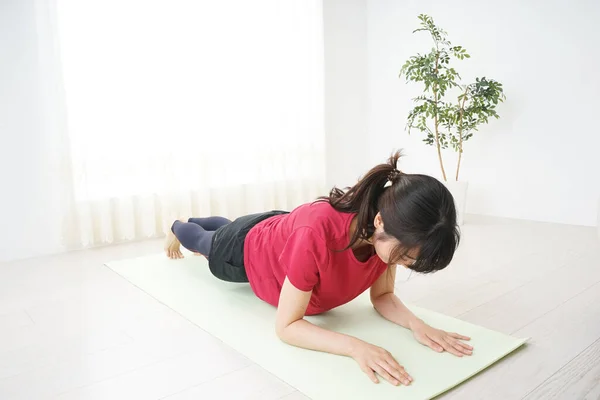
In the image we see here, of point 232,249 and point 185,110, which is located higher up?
point 185,110

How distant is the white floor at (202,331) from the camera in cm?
134

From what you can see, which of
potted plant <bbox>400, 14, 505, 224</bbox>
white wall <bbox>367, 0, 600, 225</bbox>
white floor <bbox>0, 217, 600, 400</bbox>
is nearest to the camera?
white floor <bbox>0, 217, 600, 400</bbox>

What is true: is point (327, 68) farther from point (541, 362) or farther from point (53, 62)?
point (541, 362)

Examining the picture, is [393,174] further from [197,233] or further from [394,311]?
[197,233]

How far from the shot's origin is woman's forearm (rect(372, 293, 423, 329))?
1.63 metres

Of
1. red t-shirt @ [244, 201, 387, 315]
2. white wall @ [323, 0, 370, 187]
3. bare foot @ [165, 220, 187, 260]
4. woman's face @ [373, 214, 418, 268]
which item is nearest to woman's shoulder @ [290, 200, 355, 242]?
red t-shirt @ [244, 201, 387, 315]

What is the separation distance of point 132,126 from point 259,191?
3.42 ft

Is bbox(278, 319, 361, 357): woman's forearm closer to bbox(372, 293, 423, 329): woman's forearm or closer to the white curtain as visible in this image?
bbox(372, 293, 423, 329): woman's forearm

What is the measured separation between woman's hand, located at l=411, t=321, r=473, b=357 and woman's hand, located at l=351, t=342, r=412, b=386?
204 millimetres

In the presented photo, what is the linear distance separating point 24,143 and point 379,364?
2.47 meters

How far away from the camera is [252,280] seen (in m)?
1.84

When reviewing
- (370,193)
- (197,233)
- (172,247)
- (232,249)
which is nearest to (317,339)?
(370,193)

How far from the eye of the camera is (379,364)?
1331mm

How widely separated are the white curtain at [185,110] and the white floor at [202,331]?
57 centimetres
